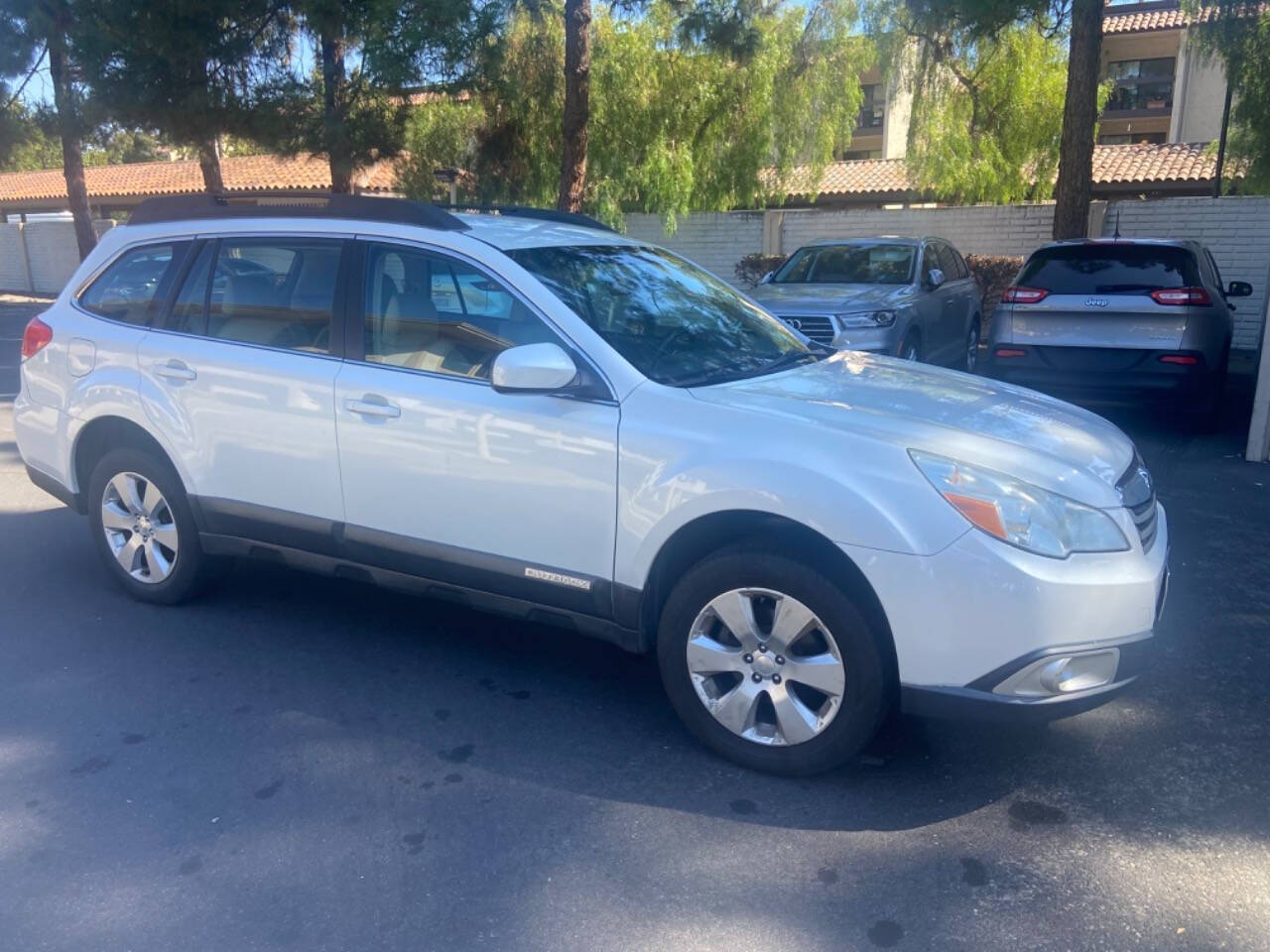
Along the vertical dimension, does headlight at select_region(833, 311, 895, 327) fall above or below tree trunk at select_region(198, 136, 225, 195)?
below

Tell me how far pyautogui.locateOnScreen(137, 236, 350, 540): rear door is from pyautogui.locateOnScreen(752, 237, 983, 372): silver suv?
211 inches

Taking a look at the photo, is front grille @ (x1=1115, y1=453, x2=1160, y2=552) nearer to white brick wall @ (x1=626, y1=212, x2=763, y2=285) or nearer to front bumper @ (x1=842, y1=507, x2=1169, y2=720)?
front bumper @ (x1=842, y1=507, x2=1169, y2=720)

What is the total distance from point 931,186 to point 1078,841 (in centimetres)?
2040

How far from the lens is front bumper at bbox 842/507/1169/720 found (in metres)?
3.22

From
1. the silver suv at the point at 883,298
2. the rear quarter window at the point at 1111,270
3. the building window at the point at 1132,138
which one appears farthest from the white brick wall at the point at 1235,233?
the building window at the point at 1132,138

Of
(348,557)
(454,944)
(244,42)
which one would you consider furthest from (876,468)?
(244,42)

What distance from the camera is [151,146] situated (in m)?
19.6

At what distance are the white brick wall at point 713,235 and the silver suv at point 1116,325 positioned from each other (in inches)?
465

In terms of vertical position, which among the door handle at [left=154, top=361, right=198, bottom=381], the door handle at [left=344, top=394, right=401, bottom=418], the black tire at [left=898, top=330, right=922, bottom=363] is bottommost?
the black tire at [left=898, top=330, right=922, bottom=363]

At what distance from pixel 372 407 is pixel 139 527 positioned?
1666 millimetres

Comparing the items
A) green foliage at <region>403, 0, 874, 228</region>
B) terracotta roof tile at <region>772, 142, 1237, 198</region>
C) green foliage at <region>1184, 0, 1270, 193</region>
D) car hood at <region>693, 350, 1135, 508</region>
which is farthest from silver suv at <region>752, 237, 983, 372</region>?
terracotta roof tile at <region>772, 142, 1237, 198</region>

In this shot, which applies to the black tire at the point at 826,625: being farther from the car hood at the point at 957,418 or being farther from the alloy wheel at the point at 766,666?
the car hood at the point at 957,418

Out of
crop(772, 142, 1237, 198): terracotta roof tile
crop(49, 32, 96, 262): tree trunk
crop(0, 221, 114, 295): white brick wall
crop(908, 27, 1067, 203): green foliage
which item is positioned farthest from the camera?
crop(0, 221, 114, 295): white brick wall

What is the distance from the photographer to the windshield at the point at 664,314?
13.5 ft
